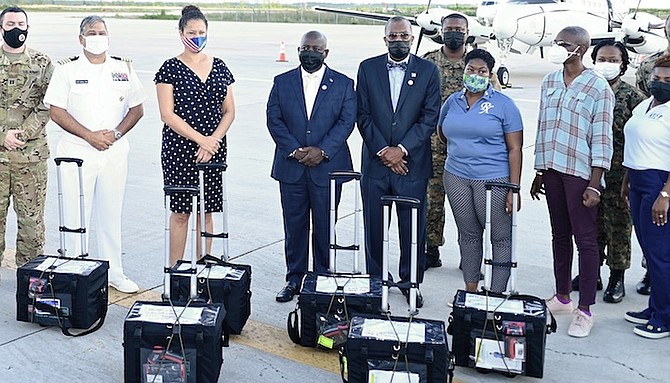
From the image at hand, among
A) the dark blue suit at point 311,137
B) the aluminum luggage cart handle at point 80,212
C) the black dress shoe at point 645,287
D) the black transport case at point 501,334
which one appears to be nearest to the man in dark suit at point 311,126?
the dark blue suit at point 311,137

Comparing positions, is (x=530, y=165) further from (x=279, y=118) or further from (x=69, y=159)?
(x=69, y=159)

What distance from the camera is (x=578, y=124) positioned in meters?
4.43

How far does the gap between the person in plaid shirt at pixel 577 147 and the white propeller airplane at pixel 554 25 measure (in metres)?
13.6

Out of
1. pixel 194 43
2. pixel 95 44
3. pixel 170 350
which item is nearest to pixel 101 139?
pixel 95 44

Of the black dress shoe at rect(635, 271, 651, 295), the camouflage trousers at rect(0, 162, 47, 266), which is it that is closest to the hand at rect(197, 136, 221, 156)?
the camouflage trousers at rect(0, 162, 47, 266)

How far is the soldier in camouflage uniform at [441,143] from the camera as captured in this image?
225 inches

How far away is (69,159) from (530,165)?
622cm

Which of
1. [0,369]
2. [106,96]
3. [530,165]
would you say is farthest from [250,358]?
[530,165]

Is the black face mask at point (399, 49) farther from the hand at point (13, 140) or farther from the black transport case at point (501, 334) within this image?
the hand at point (13, 140)

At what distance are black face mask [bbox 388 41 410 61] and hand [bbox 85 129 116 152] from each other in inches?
74.1

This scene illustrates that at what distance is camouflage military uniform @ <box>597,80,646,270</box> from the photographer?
495 cm

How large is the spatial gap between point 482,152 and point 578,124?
0.56m

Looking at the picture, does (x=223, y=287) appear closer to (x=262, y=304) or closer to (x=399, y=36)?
(x=262, y=304)

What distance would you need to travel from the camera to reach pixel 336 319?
417 cm
